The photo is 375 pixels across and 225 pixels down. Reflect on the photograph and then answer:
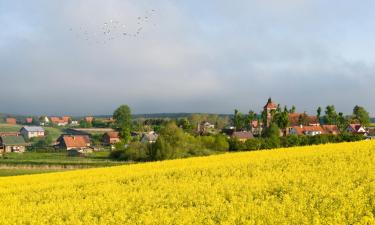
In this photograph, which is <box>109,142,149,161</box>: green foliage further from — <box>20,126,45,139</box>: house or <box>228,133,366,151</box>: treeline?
<box>20,126,45,139</box>: house

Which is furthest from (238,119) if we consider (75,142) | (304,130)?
(75,142)

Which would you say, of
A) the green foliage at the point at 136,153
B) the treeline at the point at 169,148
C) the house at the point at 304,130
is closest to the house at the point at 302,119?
the house at the point at 304,130

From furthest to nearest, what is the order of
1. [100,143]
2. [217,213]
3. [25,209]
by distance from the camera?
[100,143] < [25,209] < [217,213]

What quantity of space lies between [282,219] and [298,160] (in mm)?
14456

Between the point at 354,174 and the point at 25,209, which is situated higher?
the point at 354,174

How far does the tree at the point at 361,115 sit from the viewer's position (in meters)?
154

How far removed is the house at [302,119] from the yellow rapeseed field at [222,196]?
135575 mm

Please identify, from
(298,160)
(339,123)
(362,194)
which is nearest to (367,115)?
(339,123)

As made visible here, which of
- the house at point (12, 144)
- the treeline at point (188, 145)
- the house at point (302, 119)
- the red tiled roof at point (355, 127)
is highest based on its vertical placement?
the house at point (302, 119)

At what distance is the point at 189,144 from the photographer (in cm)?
8412

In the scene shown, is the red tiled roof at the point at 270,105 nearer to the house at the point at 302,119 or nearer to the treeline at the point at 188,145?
the house at the point at 302,119

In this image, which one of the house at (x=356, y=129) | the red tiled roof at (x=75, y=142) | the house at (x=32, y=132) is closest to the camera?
the red tiled roof at (x=75, y=142)

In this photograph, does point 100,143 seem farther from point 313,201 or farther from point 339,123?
point 313,201

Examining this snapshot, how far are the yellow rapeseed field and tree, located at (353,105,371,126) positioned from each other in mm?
133397
